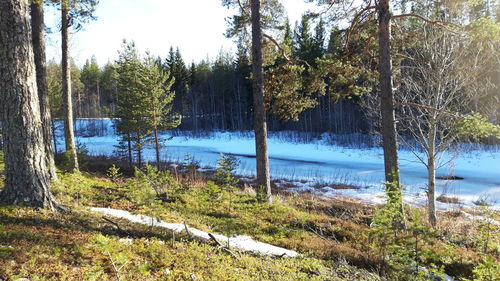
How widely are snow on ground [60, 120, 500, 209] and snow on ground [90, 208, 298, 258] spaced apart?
5826 mm

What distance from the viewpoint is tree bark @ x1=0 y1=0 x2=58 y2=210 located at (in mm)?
4020

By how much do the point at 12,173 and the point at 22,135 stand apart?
1.86 ft

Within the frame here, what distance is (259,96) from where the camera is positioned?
8.26 meters

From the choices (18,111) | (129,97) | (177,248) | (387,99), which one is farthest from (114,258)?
(129,97)

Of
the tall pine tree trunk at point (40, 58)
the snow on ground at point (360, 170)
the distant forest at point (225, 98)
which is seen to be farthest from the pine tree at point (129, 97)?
the distant forest at point (225, 98)

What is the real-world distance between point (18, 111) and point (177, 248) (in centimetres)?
307

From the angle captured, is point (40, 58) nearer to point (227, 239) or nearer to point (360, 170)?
point (227, 239)

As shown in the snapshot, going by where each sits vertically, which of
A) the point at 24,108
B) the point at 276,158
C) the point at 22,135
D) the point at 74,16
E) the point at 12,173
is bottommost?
the point at 276,158

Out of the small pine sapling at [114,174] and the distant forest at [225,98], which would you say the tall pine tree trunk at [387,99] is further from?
the distant forest at [225,98]

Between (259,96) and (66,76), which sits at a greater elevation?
(66,76)

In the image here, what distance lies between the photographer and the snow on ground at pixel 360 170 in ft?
47.4

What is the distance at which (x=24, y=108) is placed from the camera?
412cm

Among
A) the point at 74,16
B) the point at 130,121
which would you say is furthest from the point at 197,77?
the point at 74,16

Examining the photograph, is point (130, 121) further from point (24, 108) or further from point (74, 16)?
point (24, 108)
